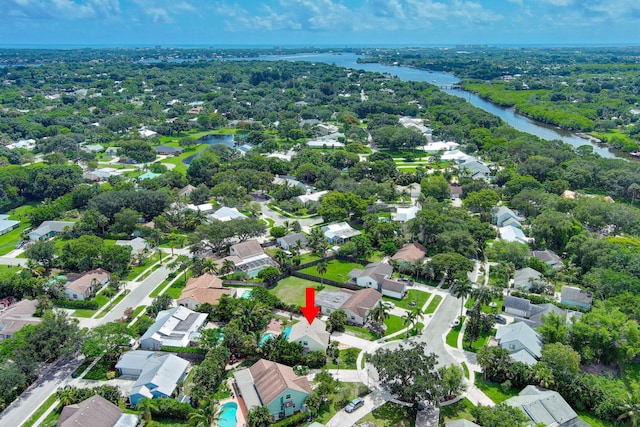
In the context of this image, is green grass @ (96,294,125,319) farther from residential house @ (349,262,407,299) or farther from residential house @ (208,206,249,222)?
residential house @ (349,262,407,299)

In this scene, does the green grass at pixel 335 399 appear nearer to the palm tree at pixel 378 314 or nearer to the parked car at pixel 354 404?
the parked car at pixel 354 404

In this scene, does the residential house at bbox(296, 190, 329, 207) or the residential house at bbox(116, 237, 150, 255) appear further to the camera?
the residential house at bbox(296, 190, 329, 207)

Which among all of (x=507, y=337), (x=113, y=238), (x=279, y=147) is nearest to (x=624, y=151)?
(x=279, y=147)

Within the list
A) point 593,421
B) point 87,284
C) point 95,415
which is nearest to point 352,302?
point 593,421

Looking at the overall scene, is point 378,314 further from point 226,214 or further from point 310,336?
point 226,214

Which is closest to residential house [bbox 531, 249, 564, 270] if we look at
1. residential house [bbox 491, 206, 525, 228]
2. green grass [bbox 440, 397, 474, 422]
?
residential house [bbox 491, 206, 525, 228]

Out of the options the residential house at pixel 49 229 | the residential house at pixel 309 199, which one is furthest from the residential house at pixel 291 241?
the residential house at pixel 49 229
